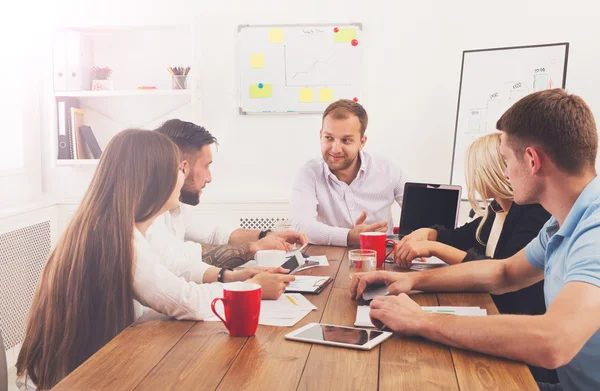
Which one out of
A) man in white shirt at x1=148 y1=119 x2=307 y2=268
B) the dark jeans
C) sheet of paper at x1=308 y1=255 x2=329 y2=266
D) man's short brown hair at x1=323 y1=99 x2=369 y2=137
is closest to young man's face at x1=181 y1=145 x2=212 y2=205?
man in white shirt at x1=148 y1=119 x2=307 y2=268

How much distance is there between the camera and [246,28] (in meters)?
3.90

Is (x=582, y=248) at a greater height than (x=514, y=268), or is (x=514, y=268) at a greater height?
(x=582, y=248)

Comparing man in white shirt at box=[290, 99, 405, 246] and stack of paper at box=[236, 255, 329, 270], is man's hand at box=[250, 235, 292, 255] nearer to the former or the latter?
stack of paper at box=[236, 255, 329, 270]

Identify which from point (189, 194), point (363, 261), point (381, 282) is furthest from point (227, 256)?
point (381, 282)

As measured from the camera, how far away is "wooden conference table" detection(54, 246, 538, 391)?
1.11 metres

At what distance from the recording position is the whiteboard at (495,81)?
11.5ft

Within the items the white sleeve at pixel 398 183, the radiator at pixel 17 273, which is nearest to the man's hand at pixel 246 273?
the white sleeve at pixel 398 183

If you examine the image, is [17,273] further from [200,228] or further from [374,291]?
[374,291]

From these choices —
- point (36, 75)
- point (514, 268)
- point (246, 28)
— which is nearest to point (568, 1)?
point (246, 28)

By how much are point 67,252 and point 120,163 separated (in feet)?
0.86

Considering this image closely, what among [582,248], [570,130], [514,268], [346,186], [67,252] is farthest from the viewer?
[346,186]

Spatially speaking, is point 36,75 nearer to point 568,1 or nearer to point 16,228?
point 16,228

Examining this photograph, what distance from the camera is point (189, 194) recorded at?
8.85ft

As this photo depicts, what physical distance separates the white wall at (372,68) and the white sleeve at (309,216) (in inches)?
31.8
